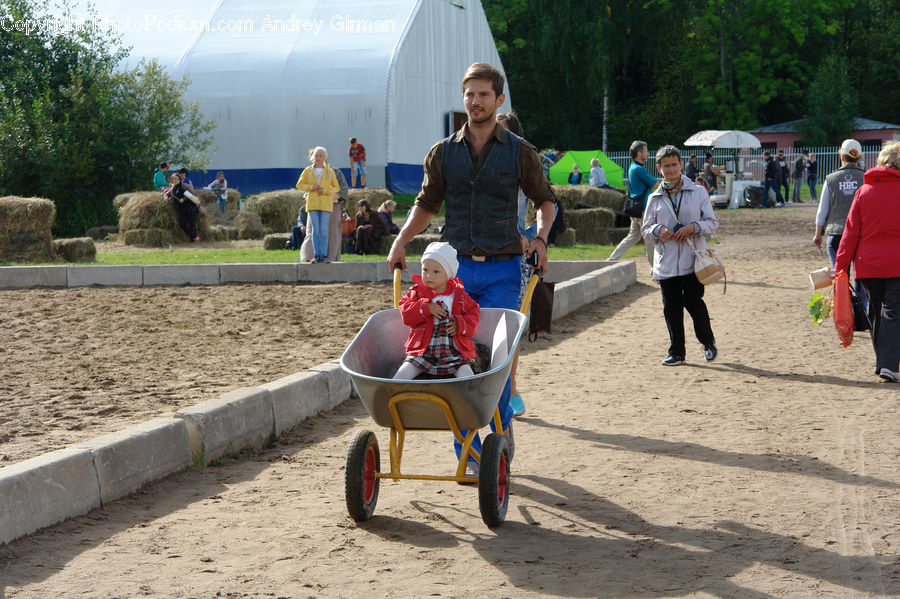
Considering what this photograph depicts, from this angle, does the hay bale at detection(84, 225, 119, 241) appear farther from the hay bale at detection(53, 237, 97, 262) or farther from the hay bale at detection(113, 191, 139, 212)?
the hay bale at detection(53, 237, 97, 262)

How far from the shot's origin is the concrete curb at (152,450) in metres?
4.71

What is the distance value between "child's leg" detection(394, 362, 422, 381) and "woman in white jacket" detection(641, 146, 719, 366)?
428 cm

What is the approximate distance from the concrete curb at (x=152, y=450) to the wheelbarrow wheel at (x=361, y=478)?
4.05 feet

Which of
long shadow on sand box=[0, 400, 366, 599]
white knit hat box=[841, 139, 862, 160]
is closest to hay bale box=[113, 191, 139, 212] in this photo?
white knit hat box=[841, 139, 862, 160]

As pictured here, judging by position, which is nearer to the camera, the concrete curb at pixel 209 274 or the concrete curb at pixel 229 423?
the concrete curb at pixel 229 423

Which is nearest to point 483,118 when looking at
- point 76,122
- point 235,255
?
point 235,255

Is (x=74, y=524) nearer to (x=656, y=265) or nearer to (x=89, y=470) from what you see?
(x=89, y=470)

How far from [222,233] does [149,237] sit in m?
2.03

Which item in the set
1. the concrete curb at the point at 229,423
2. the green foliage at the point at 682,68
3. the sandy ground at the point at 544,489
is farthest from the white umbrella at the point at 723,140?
the concrete curb at the point at 229,423

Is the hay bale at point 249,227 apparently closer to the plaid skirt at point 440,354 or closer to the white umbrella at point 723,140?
the white umbrella at point 723,140

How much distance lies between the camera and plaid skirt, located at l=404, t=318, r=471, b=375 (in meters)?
5.05

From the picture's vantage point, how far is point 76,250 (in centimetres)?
1842

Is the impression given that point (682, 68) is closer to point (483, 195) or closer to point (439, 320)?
point (483, 195)

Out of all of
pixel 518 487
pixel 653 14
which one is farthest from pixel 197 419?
pixel 653 14
